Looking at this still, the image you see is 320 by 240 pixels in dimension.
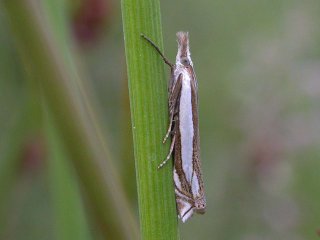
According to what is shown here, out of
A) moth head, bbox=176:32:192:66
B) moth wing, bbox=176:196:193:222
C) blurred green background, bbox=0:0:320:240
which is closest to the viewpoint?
moth wing, bbox=176:196:193:222

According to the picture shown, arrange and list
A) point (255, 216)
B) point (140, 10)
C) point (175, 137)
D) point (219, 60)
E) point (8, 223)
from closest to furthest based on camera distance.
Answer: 1. point (140, 10)
2. point (175, 137)
3. point (8, 223)
4. point (255, 216)
5. point (219, 60)

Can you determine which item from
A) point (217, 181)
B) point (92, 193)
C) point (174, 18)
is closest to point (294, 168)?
point (217, 181)

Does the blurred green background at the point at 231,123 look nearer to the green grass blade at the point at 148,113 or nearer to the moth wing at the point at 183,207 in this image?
the moth wing at the point at 183,207

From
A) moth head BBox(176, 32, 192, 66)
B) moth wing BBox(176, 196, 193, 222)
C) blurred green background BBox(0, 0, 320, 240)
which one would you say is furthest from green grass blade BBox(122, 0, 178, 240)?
blurred green background BBox(0, 0, 320, 240)

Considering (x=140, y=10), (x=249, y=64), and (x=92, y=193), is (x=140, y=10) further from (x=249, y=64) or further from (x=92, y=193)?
(x=249, y=64)

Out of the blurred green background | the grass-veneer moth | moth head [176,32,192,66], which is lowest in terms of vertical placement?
the blurred green background

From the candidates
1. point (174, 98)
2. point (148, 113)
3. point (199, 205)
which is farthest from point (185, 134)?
point (148, 113)

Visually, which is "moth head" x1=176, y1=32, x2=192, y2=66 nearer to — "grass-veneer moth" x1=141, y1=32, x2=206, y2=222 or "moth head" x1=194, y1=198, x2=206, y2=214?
"grass-veneer moth" x1=141, y1=32, x2=206, y2=222
